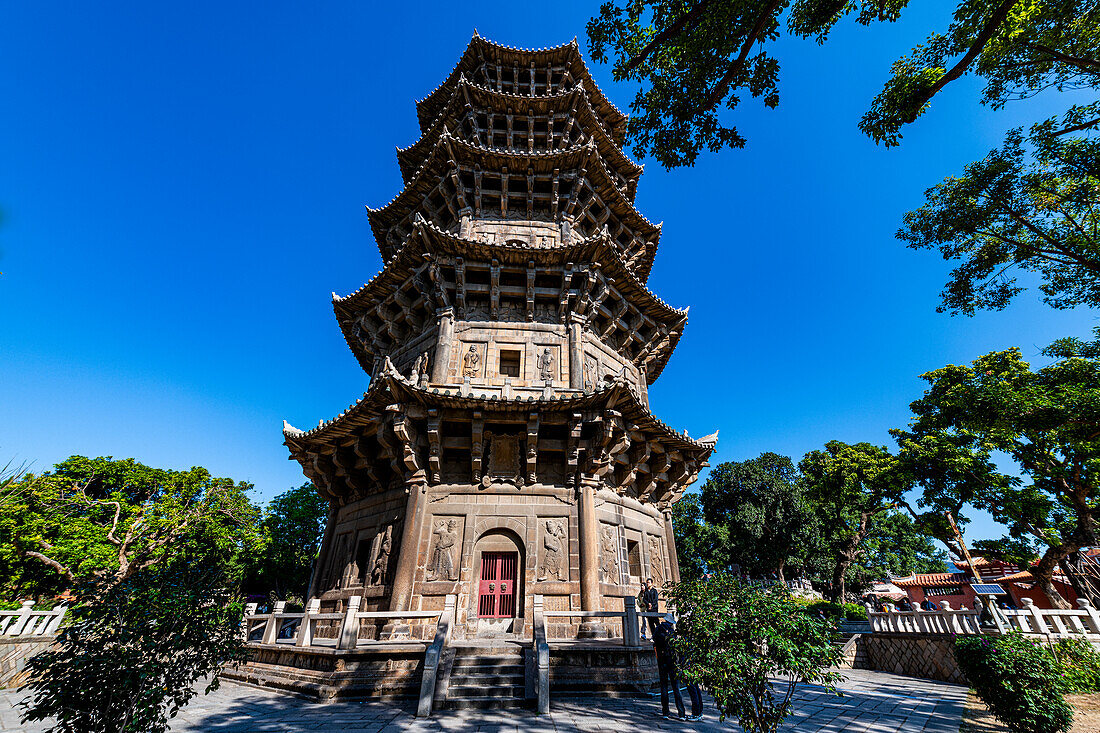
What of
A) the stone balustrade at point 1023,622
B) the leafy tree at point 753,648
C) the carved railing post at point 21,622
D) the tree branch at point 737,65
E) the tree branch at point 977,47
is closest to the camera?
the leafy tree at point 753,648

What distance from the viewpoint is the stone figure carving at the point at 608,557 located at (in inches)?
513

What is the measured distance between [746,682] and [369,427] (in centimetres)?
1147

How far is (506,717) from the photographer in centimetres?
785

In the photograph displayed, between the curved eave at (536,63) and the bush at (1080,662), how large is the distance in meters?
24.6

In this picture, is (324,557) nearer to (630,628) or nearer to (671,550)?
(630,628)

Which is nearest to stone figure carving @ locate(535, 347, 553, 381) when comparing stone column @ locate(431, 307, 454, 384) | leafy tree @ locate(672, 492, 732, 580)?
stone column @ locate(431, 307, 454, 384)

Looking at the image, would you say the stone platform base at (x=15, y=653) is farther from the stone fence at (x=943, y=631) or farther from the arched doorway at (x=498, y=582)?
the stone fence at (x=943, y=631)

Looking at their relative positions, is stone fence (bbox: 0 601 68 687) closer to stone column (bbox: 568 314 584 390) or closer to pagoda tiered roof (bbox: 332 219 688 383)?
pagoda tiered roof (bbox: 332 219 688 383)

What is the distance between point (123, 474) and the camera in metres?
34.0

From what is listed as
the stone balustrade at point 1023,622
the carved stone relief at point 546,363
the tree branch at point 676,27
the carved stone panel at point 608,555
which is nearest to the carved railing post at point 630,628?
the carved stone panel at point 608,555

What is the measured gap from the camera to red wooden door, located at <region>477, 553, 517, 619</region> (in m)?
12.3

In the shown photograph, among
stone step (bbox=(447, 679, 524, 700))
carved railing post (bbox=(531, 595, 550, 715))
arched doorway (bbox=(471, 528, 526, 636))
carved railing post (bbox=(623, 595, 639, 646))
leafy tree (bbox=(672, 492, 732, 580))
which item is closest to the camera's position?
carved railing post (bbox=(531, 595, 550, 715))

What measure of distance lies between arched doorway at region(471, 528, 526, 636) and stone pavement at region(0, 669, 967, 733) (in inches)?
130

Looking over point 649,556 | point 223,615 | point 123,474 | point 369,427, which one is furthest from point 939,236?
point 123,474
